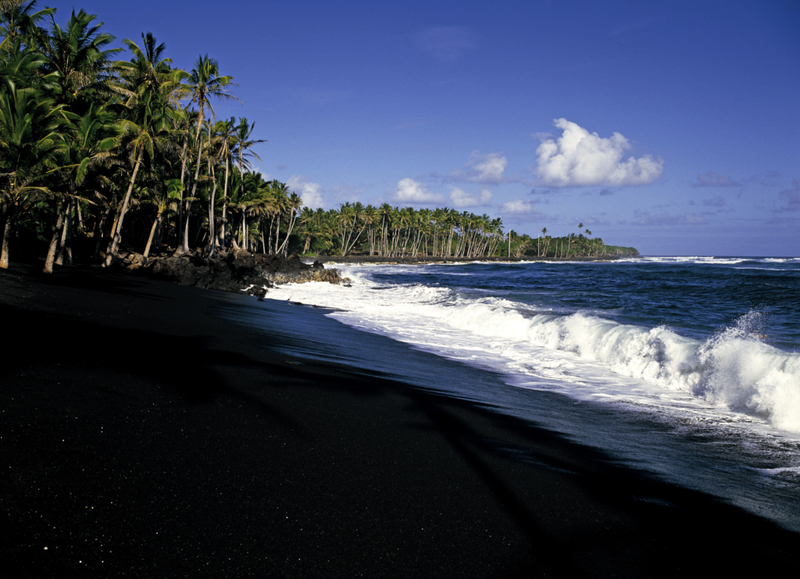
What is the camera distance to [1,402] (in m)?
3.39

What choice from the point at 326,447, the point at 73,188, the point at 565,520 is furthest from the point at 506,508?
the point at 73,188

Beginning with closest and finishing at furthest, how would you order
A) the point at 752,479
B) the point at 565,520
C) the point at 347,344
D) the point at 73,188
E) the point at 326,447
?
the point at 565,520 → the point at 326,447 → the point at 752,479 → the point at 347,344 → the point at 73,188

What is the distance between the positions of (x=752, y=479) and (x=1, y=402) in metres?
6.09

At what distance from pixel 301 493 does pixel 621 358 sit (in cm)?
838

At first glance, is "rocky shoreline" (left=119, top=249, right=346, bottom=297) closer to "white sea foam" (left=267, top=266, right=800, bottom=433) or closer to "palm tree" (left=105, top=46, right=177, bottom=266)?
"palm tree" (left=105, top=46, right=177, bottom=266)

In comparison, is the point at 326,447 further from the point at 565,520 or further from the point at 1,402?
the point at 1,402

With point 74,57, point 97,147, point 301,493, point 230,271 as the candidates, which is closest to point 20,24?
point 74,57

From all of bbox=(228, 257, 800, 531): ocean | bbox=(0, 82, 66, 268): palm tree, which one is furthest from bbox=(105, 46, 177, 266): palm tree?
bbox=(228, 257, 800, 531): ocean

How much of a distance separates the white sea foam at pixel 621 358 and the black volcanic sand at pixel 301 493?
11.4ft

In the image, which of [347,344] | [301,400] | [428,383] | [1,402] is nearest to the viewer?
[1,402]

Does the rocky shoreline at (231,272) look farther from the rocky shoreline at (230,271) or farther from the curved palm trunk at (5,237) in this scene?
the curved palm trunk at (5,237)

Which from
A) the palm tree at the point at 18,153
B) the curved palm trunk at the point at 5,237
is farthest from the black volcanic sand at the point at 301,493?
the palm tree at the point at 18,153

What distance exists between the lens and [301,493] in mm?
2912

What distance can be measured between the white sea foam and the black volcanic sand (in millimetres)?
3476
